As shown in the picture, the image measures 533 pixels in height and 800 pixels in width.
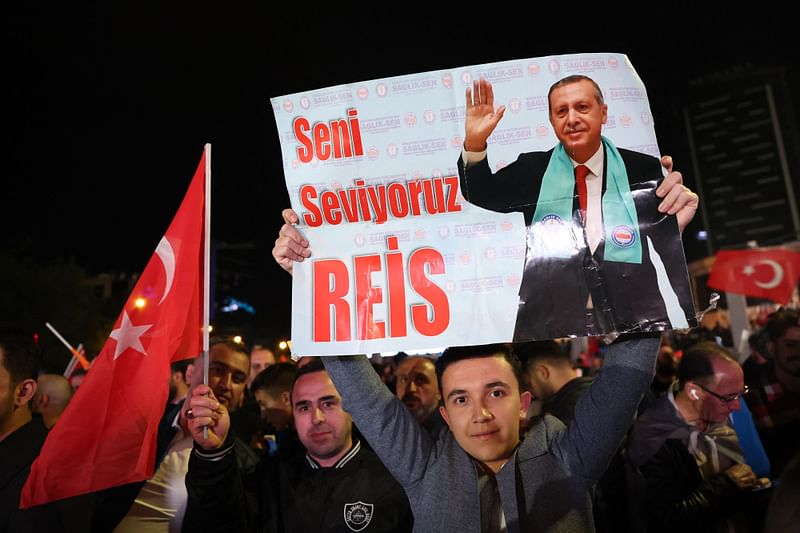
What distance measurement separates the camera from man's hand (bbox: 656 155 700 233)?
96.8 inches

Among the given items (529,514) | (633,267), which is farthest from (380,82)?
(529,514)

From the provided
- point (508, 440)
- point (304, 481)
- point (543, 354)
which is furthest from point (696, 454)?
point (304, 481)

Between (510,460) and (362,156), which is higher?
(362,156)

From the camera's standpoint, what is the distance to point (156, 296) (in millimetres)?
3475

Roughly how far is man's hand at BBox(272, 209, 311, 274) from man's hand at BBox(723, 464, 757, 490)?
2.74 metres

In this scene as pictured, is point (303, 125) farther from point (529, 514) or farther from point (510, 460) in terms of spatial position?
point (529, 514)

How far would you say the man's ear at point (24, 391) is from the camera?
128 inches

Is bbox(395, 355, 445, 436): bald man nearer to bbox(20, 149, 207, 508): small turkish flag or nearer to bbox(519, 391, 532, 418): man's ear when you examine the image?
bbox(20, 149, 207, 508): small turkish flag

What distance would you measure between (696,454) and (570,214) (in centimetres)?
209

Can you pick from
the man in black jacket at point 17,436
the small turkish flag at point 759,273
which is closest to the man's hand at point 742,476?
the man in black jacket at point 17,436

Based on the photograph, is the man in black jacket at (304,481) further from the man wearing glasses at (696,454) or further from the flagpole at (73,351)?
the flagpole at (73,351)

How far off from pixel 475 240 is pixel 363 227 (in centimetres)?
53

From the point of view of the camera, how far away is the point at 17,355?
328cm

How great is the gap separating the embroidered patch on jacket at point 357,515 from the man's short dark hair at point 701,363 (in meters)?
2.25
